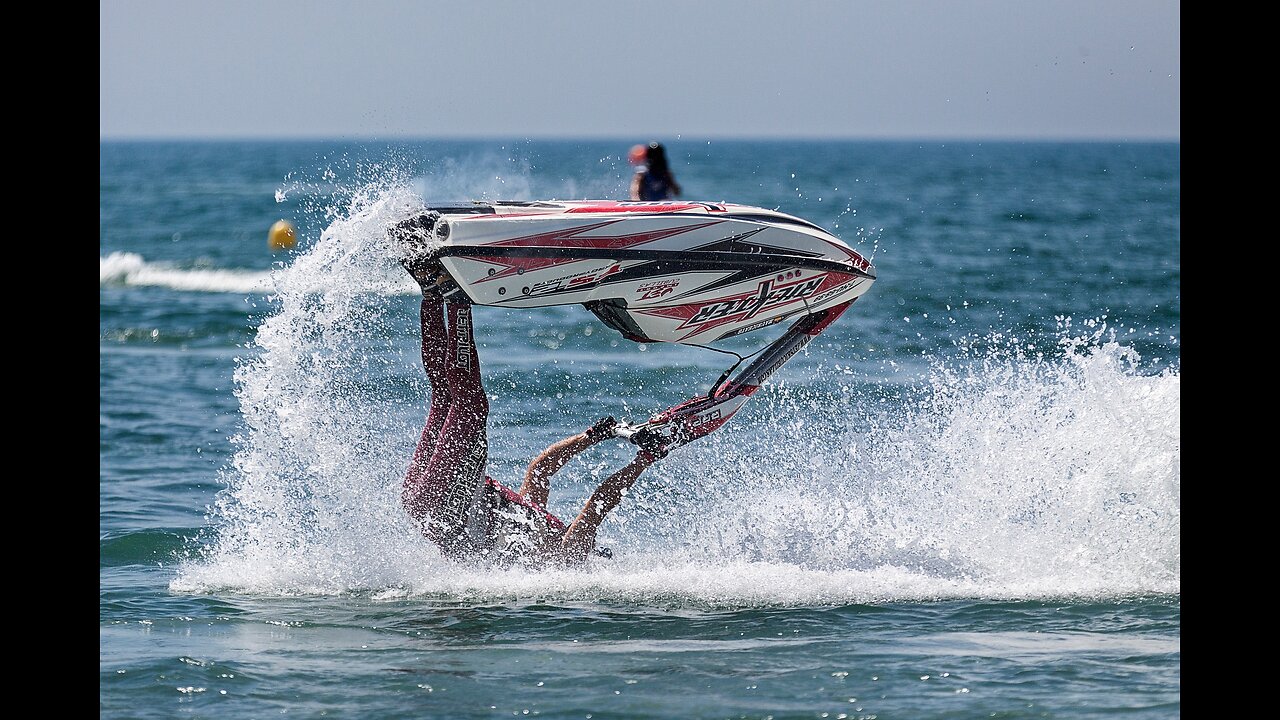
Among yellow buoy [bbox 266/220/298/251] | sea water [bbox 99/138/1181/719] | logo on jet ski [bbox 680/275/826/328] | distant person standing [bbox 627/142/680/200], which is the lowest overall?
sea water [bbox 99/138/1181/719]

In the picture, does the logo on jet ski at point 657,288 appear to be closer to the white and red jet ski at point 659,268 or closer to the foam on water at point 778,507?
the white and red jet ski at point 659,268

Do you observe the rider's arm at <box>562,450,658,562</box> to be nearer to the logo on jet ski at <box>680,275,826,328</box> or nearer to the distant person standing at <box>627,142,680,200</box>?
the logo on jet ski at <box>680,275,826,328</box>

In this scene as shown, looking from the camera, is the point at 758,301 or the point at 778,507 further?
the point at 778,507

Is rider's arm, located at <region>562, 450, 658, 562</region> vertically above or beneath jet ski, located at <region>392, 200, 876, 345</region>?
beneath

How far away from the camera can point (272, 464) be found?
761cm

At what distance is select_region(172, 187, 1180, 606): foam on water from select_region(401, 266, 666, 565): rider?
0.52 ft

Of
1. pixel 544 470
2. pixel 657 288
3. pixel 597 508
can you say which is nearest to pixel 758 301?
pixel 657 288

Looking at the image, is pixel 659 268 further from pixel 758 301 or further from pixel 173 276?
pixel 173 276

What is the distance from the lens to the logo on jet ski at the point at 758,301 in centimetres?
670

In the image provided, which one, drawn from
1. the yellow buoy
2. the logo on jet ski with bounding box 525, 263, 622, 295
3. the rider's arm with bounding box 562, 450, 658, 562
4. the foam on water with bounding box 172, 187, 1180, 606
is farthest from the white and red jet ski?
the yellow buoy

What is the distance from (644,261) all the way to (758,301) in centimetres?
64

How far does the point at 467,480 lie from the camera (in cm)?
668

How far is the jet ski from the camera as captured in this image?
6336 mm
